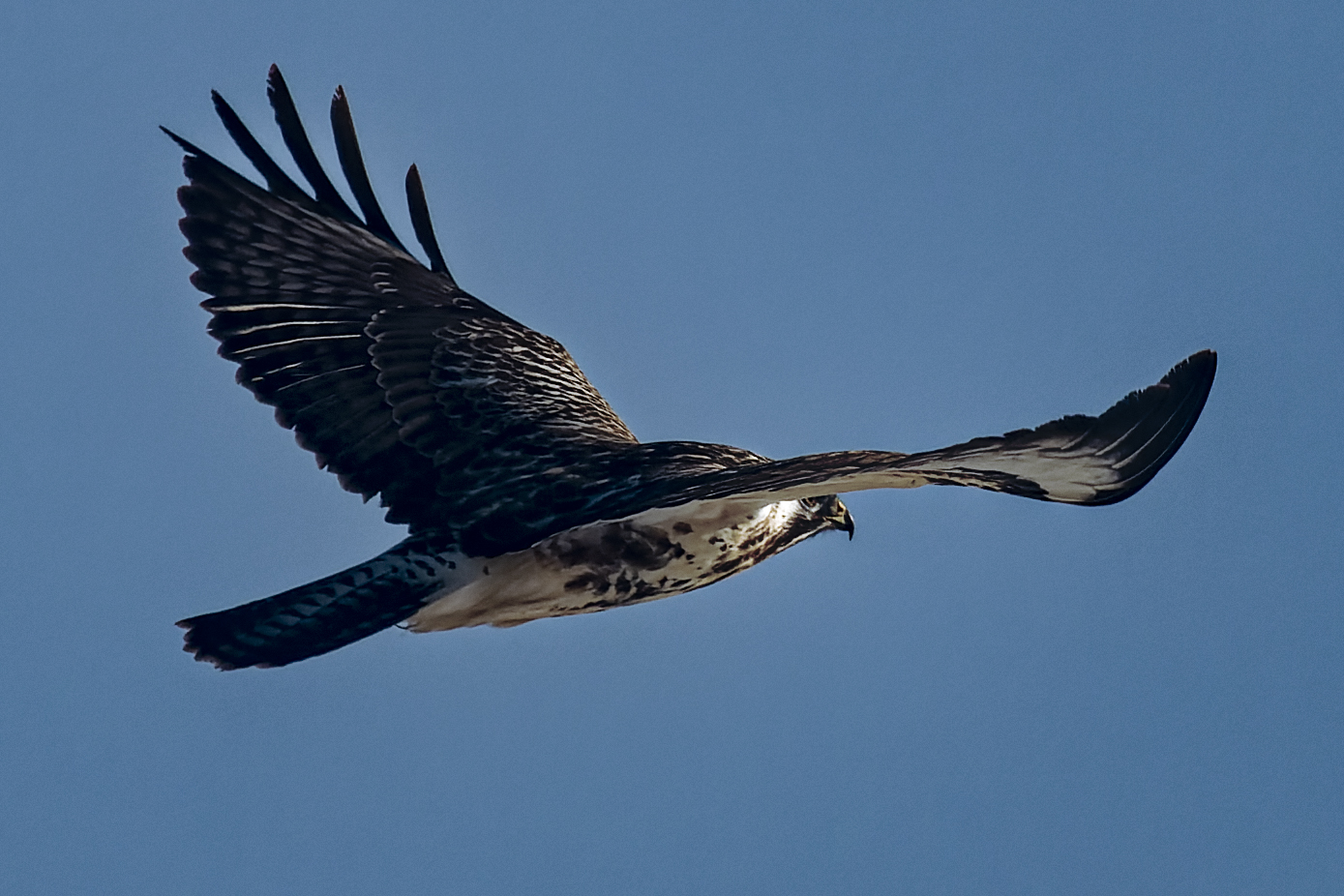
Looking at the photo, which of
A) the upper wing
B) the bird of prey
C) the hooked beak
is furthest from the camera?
the hooked beak

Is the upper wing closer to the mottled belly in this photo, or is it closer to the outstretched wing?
the mottled belly

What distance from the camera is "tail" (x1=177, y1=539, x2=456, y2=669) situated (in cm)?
662

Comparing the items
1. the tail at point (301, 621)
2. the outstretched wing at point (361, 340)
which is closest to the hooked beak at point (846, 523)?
the outstretched wing at point (361, 340)

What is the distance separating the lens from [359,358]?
7617 mm

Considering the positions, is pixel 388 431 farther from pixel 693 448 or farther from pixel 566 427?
pixel 693 448

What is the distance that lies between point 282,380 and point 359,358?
1.06ft

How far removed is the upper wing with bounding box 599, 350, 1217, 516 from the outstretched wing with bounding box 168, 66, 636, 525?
1.86m

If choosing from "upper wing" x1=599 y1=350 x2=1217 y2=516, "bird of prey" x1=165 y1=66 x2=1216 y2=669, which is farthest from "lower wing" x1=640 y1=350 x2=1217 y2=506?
"bird of prey" x1=165 y1=66 x2=1216 y2=669

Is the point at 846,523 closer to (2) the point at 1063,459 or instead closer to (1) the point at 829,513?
(1) the point at 829,513

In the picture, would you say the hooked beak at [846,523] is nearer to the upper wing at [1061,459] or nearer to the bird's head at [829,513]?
the bird's head at [829,513]

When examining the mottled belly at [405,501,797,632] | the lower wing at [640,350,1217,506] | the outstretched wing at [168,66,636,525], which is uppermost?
the outstretched wing at [168,66,636,525]

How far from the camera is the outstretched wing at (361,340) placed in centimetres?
742

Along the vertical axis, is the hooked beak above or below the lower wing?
above

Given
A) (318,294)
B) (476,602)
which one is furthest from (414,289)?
(476,602)
